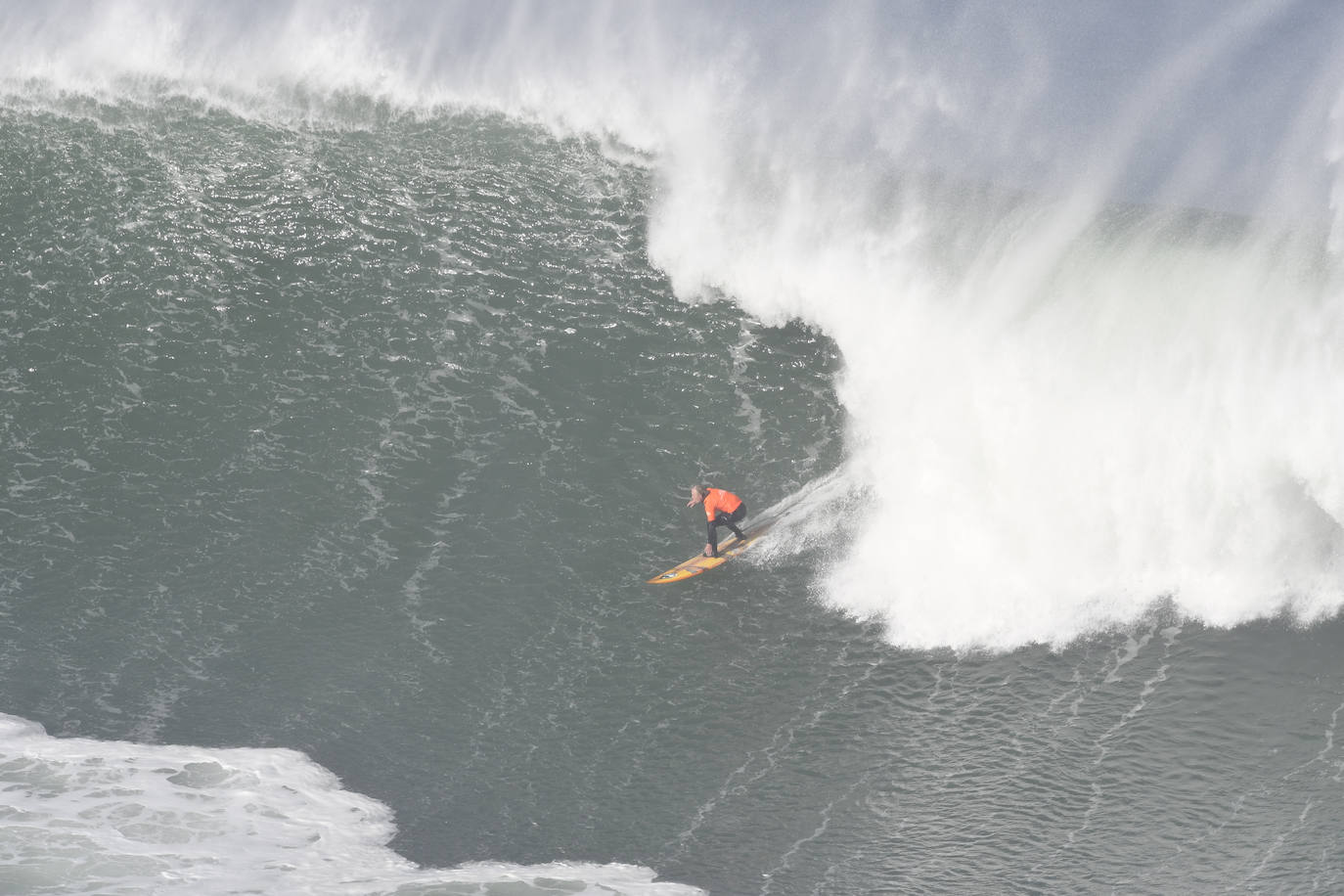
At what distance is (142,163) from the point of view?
21906 millimetres


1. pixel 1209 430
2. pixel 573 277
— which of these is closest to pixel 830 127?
pixel 573 277

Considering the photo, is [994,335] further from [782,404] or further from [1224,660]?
[1224,660]

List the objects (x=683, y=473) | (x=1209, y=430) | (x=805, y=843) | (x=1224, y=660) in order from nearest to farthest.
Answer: (x=805, y=843) < (x=1224, y=660) < (x=1209, y=430) < (x=683, y=473)

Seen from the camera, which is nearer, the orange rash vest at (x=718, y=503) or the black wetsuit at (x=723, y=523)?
the black wetsuit at (x=723, y=523)

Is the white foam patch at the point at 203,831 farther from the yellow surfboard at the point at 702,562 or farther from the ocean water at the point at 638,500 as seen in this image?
the yellow surfboard at the point at 702,562

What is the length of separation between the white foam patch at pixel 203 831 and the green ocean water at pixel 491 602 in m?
0.06

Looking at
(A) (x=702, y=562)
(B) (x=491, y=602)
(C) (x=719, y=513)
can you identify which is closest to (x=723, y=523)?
(C) (x=719, y=513)

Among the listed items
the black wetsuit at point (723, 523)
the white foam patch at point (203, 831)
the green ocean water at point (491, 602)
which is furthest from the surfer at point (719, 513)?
the white foam patch at point (203, 831)

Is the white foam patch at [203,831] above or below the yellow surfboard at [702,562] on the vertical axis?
below

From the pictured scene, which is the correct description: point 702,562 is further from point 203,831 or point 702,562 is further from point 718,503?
point 203,831

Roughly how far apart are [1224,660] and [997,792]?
3.37 m

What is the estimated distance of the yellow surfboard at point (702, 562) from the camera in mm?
14922

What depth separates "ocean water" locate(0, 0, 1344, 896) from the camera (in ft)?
36.5

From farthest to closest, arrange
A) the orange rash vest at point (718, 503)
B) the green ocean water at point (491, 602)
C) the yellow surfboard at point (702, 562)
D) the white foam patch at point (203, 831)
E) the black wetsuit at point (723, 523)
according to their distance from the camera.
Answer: the orange rash vest at point (718, 503) < the black wetsuit at point (723, 523) < the yellow surfboard at point (702, 562) < the green ocean water at point (491, 602) < the white foam patch at point (203, 831)
